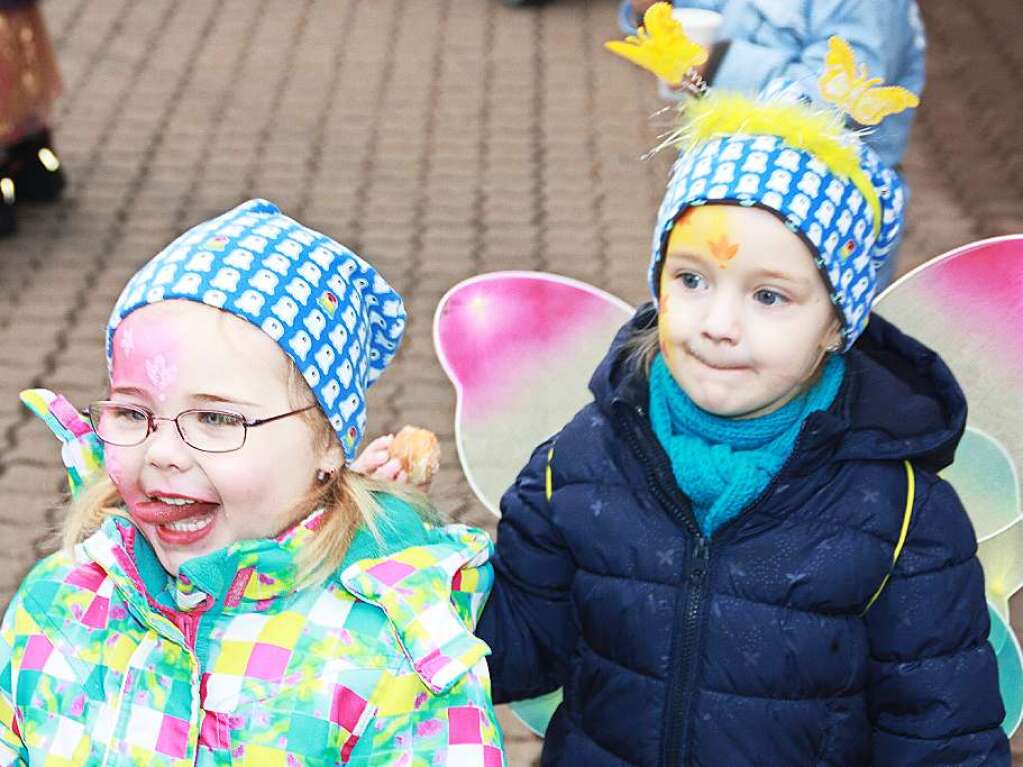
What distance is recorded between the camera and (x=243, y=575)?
6.97ft

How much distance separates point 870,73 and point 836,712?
1.45 meters

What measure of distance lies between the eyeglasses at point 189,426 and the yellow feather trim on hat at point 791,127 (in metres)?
0.77

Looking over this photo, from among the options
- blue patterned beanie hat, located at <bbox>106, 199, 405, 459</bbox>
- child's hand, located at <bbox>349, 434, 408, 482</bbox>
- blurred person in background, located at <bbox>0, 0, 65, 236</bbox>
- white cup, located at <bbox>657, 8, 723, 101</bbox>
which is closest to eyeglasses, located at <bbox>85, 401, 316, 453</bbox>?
blue patterned beanie hat, located at <bbox>106, 199, 405, 459</bbox>

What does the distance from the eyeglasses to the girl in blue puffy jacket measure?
566 mm

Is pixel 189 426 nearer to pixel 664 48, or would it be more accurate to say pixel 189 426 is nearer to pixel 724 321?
pixel 724 321

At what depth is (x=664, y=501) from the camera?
7.55ft

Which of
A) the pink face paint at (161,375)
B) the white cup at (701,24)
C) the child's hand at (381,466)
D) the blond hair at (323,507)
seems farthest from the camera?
the white cup at (701,24)

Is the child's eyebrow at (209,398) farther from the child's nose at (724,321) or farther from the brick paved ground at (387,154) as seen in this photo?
the brick paved ground at (387,154)

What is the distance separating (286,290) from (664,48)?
2.24 ft

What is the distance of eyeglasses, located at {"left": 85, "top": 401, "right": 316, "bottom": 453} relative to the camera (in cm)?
204

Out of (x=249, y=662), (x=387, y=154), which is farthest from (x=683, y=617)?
(x=387, y=154)

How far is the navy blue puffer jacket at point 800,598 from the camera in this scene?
2.23 meters

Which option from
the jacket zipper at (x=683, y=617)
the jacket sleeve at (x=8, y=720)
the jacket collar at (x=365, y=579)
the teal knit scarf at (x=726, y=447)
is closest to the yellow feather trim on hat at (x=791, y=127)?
the teal knit scarf at (x=726, y=447)

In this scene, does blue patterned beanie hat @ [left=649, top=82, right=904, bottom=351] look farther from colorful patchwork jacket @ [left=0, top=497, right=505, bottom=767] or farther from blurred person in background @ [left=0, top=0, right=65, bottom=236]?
blurred person in background @ [left=0, top=0, right=65, bottom=236]
